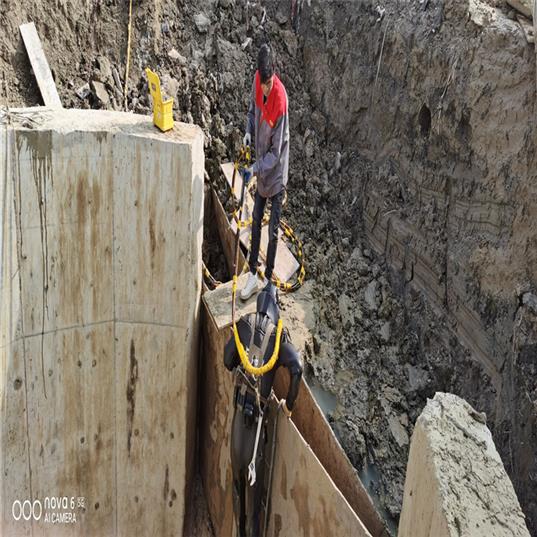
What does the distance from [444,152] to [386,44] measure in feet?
5.18

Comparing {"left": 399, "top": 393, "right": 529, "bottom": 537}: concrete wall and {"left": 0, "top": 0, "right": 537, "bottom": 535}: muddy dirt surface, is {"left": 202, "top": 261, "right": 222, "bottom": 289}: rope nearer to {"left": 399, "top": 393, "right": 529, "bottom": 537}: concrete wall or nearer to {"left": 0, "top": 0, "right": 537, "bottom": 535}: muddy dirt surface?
{"left": 0, "top": 0, "right": 537, "bottom": 535}: muddy dirt surface

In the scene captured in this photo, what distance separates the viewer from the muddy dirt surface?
5547 millimetres

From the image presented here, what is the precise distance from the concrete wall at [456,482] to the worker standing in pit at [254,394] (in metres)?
1.47

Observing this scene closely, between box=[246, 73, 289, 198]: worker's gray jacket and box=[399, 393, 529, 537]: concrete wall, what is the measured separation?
2610 mm

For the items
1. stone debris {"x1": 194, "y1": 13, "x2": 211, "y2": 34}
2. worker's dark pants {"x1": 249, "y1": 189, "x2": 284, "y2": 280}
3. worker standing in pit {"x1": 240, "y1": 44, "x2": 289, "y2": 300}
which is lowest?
worker's dark pants {"x1": 249, "y1": 189, "x2": 284, "y2": 280}

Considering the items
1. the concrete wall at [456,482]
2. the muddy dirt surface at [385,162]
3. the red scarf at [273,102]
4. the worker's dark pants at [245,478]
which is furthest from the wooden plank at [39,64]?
the concrete wall at [456,482]

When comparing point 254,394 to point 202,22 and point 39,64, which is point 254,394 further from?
point 202,22

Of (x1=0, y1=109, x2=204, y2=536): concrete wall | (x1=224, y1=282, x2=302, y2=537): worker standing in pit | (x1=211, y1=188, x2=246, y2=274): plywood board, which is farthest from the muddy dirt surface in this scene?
(x1=0, y1=109, x2=204, y2=536): concrete wall

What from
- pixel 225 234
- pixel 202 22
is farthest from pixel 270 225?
pixel 202 22

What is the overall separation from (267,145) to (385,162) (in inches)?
93.9

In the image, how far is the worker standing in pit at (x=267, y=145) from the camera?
16.1ft

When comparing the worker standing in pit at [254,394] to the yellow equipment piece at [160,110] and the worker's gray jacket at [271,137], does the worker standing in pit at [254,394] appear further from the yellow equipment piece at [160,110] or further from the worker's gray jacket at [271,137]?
the yellow equipment piece at [160,110]

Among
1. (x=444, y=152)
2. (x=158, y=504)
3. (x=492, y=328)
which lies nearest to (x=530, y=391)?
(x=492, y=328)

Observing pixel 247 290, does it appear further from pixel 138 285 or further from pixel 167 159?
pixel 167 159
